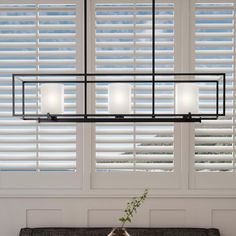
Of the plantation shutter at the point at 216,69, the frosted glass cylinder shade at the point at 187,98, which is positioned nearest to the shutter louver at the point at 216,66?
the plantation shutter at the point at 216,69

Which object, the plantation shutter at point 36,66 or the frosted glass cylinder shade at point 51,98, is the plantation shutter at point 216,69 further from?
the frosted glass cylinder shade at point 51,98

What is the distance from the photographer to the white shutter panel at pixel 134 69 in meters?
3.07

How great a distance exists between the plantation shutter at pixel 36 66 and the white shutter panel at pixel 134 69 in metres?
0.20

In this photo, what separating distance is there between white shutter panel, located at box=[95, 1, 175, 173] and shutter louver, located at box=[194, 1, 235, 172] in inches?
7.7

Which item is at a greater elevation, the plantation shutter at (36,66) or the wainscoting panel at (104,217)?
the plantation shutter at (36,66)

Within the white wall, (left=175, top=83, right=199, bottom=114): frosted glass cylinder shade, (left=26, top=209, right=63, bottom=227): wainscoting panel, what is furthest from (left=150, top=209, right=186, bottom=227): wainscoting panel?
(left=175, top=83, right=199, bottom=114): frosted glass cylinder shade

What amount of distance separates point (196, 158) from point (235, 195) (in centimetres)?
37

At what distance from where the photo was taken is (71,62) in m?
3.10

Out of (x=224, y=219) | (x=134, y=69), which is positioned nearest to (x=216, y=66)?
(x=134, y=69)

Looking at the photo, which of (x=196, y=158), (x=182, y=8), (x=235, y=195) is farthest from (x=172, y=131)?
(x=182, y=8)

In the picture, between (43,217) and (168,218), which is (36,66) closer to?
(43,217)

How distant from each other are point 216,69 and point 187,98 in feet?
4.28

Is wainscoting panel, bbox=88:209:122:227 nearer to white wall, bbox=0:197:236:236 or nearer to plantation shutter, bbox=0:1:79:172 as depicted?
white wall, bbox=0:197:236:236

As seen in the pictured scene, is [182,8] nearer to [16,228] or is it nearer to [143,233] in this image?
[143,233]
